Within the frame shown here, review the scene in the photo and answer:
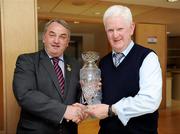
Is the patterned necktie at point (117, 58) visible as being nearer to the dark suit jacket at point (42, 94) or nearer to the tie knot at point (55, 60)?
the dark suit jacket at point (42, 94)

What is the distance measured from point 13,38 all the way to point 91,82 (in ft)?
3.18

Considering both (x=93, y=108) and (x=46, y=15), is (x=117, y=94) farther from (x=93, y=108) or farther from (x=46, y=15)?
(x=46, y=15)

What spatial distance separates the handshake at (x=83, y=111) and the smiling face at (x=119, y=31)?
1.19 feet

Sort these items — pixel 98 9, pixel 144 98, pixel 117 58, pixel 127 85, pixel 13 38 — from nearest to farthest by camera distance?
pixel 144 98 → pixel 127 85 → pixel 117 58 → pixel 13 38 → pixel 98 9

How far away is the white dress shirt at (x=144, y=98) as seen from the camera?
52.1 inches

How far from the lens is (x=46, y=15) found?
4918 millimetres

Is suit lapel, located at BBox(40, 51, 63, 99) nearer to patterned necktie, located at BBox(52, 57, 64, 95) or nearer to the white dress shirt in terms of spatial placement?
patterned necktie, located at BBox(52, 57, 64, 95)

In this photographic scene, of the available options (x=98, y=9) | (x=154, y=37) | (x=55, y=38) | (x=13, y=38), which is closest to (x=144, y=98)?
(x=55, y=38)

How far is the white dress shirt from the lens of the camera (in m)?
1.32

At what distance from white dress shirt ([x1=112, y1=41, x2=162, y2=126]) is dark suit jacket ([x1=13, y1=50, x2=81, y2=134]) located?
350 mm

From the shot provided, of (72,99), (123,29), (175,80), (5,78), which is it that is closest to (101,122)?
(72,99)

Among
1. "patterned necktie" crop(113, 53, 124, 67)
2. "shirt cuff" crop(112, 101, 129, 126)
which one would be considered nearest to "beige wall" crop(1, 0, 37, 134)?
"patterned necktie" crop(113, 53, 124, 67)

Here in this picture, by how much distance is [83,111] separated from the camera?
1500 mm

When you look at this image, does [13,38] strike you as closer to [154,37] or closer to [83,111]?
[83,111]
